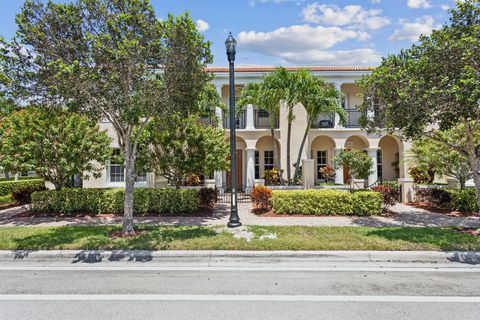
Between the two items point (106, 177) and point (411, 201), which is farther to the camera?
point (106, 177)

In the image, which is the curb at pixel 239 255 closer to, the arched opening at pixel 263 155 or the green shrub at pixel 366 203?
the green shrub at pixel 366 203

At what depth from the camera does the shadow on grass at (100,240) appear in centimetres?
659

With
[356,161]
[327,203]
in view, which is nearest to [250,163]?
[356,161]

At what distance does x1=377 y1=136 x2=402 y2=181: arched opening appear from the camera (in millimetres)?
20188

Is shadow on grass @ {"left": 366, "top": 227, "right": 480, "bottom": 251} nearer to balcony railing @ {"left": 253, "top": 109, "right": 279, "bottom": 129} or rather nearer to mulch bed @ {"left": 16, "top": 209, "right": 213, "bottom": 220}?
mulch bed @ {"left": 16, "top": 209, "right": 213, "bottom": 220}

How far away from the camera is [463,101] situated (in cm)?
675

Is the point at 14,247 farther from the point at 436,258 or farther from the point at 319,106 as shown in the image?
the point at 319,106

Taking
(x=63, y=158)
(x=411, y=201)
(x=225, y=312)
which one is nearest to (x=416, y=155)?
(x=411, y=201)

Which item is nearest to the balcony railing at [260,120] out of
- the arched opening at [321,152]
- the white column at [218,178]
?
the arched opening at [321,152]

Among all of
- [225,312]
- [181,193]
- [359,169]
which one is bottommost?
[225,312]

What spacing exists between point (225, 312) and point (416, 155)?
1262 cm

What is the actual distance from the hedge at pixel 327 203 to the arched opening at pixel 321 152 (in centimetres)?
860

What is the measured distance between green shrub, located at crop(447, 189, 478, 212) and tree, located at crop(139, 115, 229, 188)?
941 cm

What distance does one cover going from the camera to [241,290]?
15.9 feet
